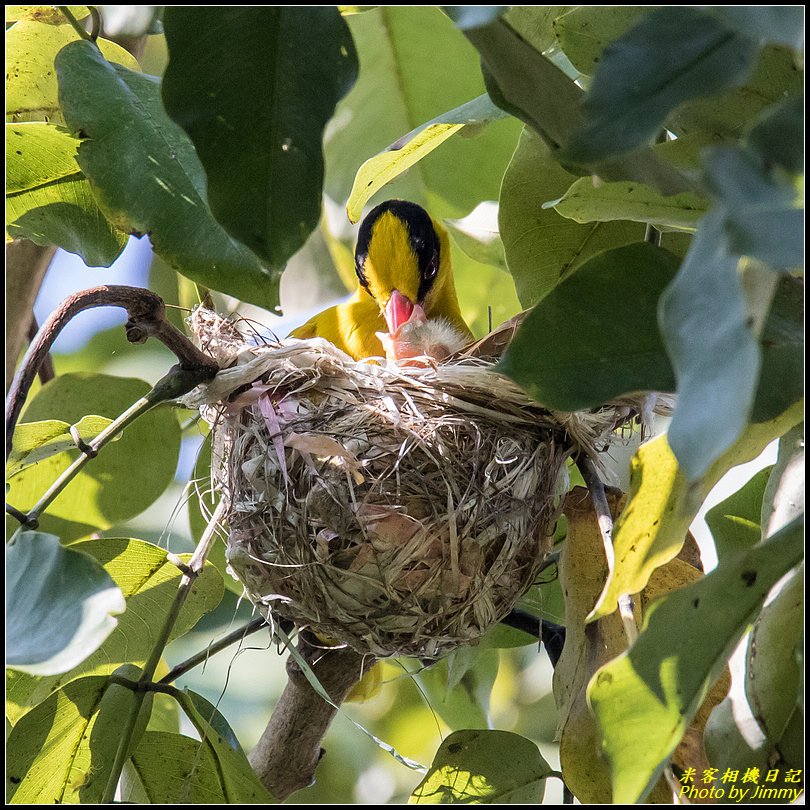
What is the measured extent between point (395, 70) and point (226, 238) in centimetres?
98

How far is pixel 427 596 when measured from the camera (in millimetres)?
1335

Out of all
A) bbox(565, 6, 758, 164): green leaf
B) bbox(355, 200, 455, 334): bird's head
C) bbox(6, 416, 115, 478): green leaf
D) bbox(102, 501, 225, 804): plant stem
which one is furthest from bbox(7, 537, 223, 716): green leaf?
bbox(355, 200, 455, 334): bird's head

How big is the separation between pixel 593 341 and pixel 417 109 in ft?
4.01

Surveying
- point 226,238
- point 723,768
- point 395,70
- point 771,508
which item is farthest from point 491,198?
point 723,768

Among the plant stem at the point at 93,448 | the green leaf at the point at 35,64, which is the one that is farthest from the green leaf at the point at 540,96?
the green leaf at the point at 35,64

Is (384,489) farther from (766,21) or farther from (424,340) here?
(766,21)

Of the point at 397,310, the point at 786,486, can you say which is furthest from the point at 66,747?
the point at 397,310

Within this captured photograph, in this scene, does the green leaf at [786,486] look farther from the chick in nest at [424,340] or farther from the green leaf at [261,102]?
the chick in nest at [424,340]

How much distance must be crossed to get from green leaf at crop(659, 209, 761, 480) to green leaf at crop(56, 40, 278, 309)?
1.83 ft

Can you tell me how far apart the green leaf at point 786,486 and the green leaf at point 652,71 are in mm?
366

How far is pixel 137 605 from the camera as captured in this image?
4.51 feet

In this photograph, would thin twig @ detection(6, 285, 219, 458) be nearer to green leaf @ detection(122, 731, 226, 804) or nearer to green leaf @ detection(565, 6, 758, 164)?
green leaf @ detection(122, 731, 226, 804)

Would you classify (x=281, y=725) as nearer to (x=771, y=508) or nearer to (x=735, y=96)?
(x=771, y=508)

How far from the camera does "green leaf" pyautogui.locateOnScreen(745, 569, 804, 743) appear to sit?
0.82 m
